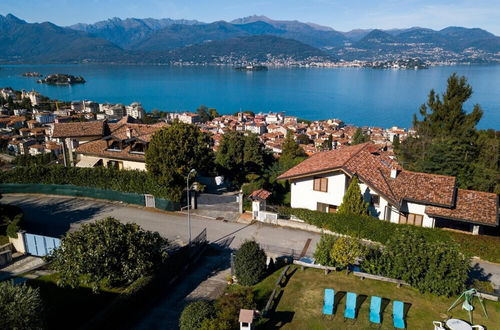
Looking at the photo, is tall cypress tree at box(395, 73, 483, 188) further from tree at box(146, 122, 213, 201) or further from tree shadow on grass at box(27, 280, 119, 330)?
tree shadow on grass at box(27, 280, 119, 330)

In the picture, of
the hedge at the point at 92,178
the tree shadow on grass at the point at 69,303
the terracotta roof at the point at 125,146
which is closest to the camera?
the tree shadow on grass at the point at 69,303

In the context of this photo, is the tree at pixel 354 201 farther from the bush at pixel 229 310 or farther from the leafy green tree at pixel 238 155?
the leafy green tree at pixel 238 155

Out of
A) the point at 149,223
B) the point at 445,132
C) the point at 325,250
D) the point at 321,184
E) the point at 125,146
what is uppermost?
the point at 445,132

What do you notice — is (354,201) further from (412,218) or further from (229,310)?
(229,310)

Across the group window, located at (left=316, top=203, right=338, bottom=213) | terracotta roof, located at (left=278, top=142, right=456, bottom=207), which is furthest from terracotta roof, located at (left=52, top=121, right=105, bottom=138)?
window, located at (left=316, top=203, right=338, bottom=213)

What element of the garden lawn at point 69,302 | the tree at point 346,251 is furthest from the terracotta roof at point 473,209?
the garden lawn at point 69,302

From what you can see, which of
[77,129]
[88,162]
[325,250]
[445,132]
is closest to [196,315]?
[325,250]
